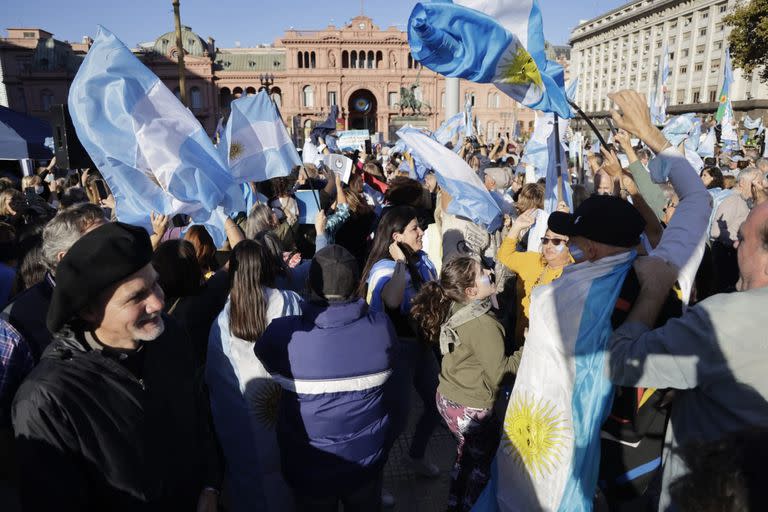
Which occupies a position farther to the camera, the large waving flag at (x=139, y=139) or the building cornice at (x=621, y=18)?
the building cornice at (x=621, y=18)

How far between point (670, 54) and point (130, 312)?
A: 57.1 m

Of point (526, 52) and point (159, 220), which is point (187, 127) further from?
point (526, 52)

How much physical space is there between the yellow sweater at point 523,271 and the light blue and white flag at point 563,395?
1.54m

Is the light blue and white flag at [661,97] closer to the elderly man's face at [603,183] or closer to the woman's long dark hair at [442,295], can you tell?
the elderly man's face at [603,183]

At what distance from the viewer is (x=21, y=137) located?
10.3 metres

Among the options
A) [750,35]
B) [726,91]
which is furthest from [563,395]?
[750,35]

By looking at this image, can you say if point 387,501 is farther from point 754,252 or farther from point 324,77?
point 324,77

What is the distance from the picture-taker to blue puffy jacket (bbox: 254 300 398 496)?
82.3 inches

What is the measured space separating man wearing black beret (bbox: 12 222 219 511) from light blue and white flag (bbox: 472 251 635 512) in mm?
1299

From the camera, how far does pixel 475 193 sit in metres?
4.44

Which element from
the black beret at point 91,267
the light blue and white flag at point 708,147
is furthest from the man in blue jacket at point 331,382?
the light blue and white flag at point 708,147

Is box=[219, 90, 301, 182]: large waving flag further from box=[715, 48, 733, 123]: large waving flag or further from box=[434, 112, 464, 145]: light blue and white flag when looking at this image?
box=[715, 48, 733, 123]: large waving flag

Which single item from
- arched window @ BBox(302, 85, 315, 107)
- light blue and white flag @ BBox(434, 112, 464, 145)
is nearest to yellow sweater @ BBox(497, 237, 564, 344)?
light blue and white flag @ BBox(434, 112, 464, 145)

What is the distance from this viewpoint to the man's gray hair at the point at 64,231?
2.71 metres
